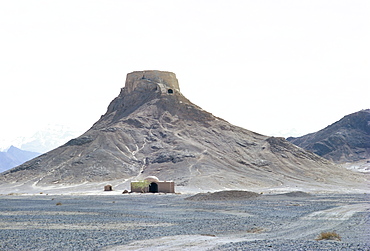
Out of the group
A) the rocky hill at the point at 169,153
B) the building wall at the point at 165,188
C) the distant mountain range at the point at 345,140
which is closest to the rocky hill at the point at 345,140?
the distant mountain range at the point at 345,140

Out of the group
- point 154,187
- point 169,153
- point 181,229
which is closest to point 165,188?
point 154,187

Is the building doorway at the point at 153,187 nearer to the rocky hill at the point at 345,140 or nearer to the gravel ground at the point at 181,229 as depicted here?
the gravel ground at the point at 181,229

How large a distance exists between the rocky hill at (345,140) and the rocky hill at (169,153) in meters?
53.5

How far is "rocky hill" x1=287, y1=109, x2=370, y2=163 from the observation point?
161500mm

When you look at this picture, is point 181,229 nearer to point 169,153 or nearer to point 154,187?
point 154,187

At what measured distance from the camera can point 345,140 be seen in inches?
6629

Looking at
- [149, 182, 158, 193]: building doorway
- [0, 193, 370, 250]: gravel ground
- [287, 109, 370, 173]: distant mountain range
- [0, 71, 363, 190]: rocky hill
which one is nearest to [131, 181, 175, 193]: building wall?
[149, 182, 158, 193]: building doorway

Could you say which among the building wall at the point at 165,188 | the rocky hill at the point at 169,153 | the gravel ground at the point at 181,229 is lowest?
the gravel ground at the point at 181,229

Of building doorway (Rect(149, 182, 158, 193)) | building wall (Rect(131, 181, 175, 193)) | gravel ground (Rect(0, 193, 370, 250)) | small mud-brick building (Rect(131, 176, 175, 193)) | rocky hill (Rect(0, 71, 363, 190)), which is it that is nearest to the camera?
gravel ground (Rect(0, 193, 370, 250))

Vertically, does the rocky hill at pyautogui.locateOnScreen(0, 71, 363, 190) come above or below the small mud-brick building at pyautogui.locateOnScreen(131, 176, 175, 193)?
above

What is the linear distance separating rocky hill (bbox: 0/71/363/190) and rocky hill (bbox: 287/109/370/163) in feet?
176

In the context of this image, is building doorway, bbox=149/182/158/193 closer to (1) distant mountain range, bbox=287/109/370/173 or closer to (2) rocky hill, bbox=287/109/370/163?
(1) distant mountain range, bbox=287/109/370/173

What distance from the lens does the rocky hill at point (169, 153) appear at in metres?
91.2

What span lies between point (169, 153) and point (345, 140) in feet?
289
